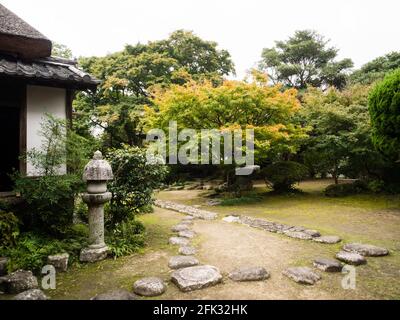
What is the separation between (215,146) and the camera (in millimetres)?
11664

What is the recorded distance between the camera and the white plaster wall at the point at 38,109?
5.99m

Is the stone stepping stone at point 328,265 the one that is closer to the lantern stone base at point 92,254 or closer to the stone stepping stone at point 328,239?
the stone stepping stone at point 328,239

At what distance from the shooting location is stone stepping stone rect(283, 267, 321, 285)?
4449 millimetres

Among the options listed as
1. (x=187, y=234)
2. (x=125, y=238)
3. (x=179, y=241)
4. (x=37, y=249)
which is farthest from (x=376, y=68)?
A: (x=37, y=249)

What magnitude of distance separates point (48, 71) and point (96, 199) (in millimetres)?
2812

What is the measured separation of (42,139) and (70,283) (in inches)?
123

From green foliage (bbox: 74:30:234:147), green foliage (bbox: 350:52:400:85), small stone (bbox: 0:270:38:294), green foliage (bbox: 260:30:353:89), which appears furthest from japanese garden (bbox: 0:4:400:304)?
green foliage (bbox: 260:30:353:89)

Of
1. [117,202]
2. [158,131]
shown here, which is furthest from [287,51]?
[117,202]

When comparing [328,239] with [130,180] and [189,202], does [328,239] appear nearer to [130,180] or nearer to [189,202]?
[130,180]

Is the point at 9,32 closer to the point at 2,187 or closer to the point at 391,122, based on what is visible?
the point at 2,187

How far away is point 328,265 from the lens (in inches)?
195

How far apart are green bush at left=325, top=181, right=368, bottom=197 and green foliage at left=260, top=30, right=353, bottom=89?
15.0 m
